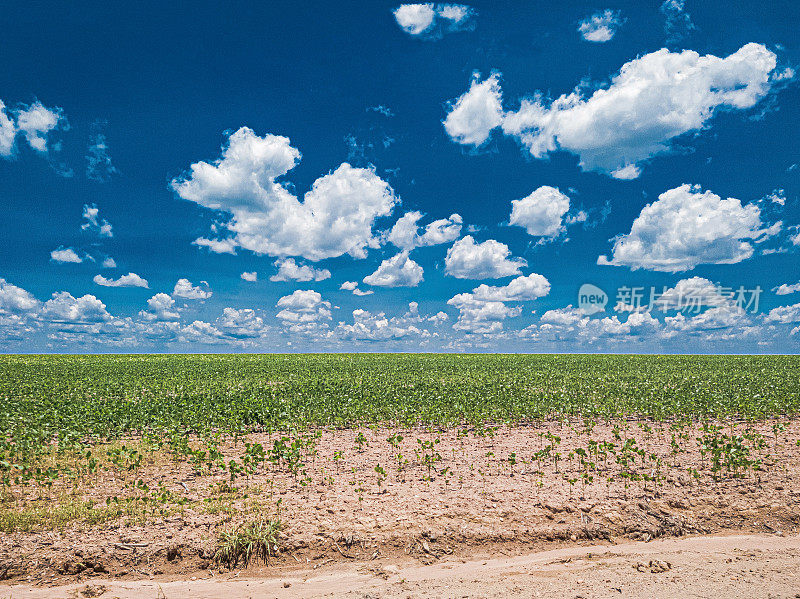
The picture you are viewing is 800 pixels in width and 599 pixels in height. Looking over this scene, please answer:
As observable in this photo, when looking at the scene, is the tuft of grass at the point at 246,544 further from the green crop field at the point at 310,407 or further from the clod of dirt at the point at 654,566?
the clod of dirt at the point at 654,566

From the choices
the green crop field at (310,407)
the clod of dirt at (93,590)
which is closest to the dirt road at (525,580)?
the clod of dirt at (93,590)

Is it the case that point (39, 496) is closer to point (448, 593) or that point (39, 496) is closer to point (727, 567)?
point (448, 593)

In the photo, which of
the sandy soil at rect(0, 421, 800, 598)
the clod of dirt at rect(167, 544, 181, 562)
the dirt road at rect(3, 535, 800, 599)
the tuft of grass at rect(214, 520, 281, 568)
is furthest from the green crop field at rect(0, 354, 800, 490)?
the dirt road at rect(3, 535, 800, 599)

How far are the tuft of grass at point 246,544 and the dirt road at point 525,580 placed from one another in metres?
0.30

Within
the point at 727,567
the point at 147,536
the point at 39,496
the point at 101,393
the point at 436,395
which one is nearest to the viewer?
the point at 727,567

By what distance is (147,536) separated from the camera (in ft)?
21.5

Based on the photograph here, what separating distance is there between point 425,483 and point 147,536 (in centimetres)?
478

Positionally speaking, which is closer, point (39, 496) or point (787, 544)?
point (787, 544)

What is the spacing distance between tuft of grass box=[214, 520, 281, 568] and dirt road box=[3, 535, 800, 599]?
0.30m

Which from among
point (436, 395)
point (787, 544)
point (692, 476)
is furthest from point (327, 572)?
point (436, 395)

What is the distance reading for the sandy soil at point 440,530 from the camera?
5.71m

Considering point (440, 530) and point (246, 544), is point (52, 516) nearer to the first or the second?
point (246, 544)

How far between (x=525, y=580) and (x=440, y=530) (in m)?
1.46

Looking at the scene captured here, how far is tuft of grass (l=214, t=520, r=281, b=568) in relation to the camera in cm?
620
